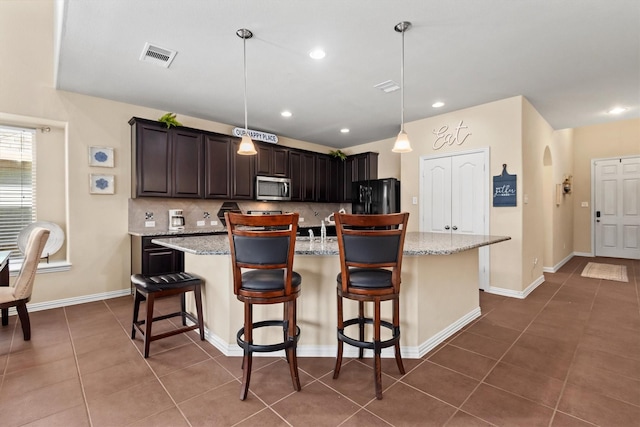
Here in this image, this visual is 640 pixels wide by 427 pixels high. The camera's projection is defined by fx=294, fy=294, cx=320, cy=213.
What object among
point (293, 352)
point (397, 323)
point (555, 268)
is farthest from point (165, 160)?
point (555, 268)

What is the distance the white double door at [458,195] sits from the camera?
13.4ft

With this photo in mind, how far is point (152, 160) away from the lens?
3893 mm

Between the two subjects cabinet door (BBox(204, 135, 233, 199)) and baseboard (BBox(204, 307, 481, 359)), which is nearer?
baseboard (BBox(204, 307, 481, 359))

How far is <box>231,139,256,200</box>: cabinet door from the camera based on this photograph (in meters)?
4.73

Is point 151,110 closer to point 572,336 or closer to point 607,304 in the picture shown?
point 572,336

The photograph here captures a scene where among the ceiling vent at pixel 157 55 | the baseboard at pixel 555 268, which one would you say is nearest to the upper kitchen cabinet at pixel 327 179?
the ceiling vent at pixel 157 55

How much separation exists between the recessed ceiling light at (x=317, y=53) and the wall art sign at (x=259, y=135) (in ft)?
8.03

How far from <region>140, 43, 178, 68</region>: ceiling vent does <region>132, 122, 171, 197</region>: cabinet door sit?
1.22 meters

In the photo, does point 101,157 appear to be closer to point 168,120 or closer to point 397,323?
point 168,120

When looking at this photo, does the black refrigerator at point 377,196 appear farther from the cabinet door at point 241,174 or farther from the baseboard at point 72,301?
the baseboard at point 72,301

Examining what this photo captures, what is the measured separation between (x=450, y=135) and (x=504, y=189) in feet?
3.61

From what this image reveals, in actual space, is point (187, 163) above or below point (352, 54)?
below

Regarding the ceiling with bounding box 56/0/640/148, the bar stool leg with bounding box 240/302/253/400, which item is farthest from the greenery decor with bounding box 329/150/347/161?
the bar stool leg with bounding box 240/302/253/400

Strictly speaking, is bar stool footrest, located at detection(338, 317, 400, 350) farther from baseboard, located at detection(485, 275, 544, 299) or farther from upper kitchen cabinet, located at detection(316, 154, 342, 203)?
upper kitchen cabinet, located at detection(316, 154, 342, 203)
